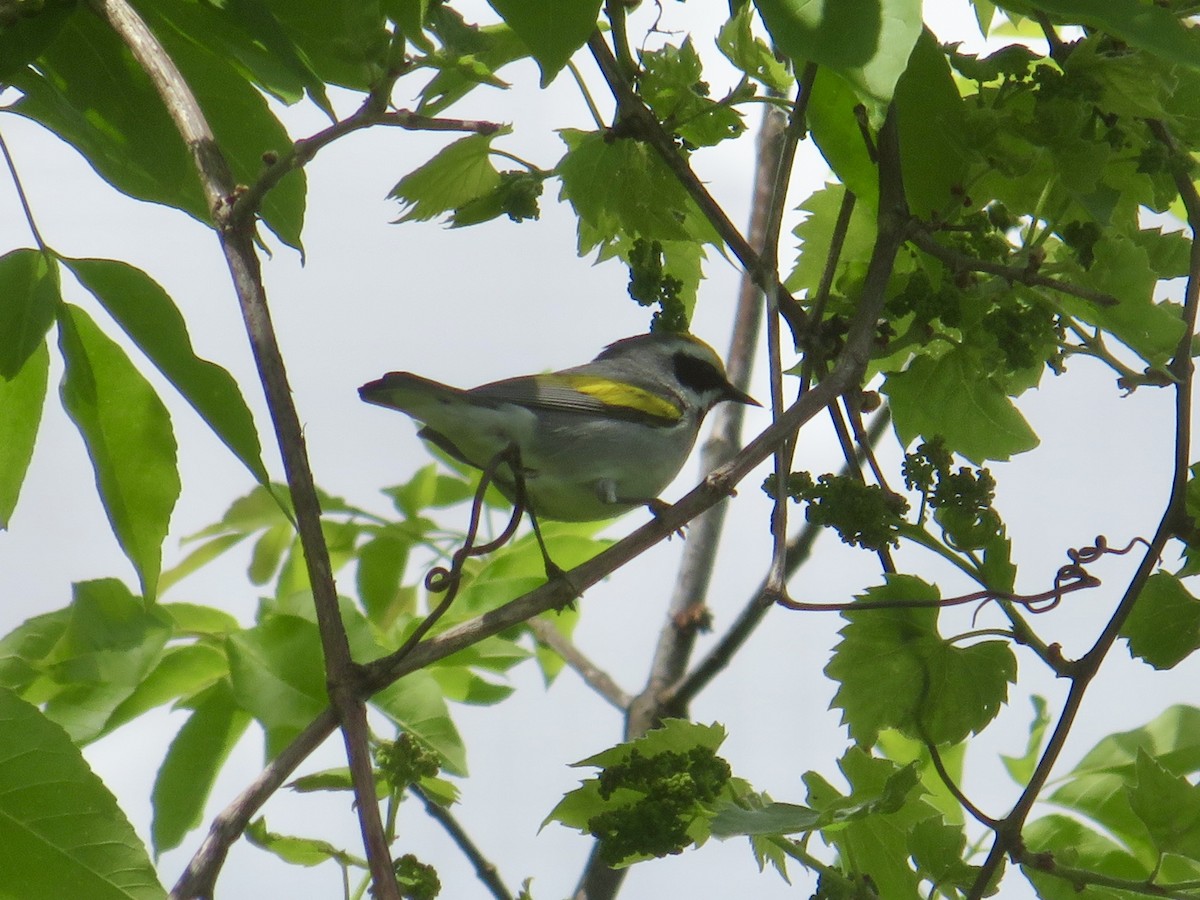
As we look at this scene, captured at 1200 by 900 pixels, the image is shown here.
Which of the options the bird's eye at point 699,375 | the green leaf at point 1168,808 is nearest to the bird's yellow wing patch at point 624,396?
the bird's eye at point 699,375

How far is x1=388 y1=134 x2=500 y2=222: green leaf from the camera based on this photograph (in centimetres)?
164

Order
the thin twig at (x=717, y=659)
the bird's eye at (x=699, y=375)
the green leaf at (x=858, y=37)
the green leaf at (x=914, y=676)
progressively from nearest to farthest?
the green leaf at (x=858, y=37) < the green leaf at (x=914, y=676) < the thin twig at (x=717, y=659) < the bird's eye at (x=699, y=375)

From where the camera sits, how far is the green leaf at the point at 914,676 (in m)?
1.43

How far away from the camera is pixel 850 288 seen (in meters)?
1.56

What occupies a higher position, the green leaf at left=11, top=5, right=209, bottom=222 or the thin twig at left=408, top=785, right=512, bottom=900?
the green leaf at left=11, top=5, right=209, bottom=222

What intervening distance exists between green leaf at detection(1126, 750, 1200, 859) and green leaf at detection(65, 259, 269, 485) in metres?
1.01

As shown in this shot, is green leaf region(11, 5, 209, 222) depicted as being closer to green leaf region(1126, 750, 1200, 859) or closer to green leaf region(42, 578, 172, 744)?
green leaf region(42, 578, 172, 744)

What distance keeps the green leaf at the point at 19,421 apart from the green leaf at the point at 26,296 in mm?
50

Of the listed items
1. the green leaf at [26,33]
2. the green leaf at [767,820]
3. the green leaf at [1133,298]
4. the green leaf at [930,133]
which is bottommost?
the green leaf at [767,820]

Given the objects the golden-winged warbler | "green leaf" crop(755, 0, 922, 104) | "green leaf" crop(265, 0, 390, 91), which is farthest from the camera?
the golden-winged warbler

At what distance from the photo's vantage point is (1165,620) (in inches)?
55.4

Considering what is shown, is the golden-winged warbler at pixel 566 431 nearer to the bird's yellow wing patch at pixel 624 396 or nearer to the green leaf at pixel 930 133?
the bird's yellow wing patch at pixel 624 396

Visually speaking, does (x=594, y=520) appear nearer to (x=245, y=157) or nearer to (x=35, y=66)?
(x=245, y=157)

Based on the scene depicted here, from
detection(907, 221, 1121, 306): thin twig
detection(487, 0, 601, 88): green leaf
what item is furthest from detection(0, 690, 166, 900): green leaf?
detection(907, 221, 1121, 306): thin twig
